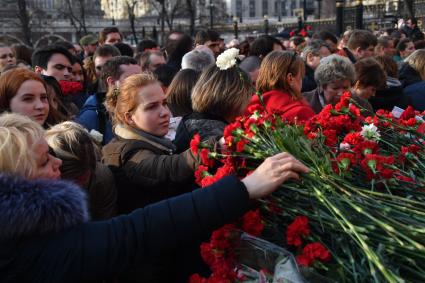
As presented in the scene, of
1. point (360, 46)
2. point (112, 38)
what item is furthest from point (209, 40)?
point (360, 46)

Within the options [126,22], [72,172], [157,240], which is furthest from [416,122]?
[126,22]

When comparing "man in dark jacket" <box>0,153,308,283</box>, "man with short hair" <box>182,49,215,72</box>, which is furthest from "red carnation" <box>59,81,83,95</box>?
"man in dark jacket" <box>0,153,308,283</box>

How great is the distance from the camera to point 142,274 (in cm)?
246

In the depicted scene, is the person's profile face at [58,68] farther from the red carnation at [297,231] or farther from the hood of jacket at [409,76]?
the red carnation at [297,231]

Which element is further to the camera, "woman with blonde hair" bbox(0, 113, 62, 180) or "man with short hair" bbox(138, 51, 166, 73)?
"man with short hair" bbox(138, 51, 166, 73)

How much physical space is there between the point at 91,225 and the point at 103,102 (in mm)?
2632

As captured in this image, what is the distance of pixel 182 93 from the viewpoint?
3.79 metres

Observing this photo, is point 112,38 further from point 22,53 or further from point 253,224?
point 253,224

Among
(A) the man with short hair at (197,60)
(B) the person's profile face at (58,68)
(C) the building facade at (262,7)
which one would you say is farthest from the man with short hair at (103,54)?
(C) the building facade at (262,7)

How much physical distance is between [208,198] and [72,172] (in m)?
0.92

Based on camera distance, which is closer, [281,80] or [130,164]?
[130,164]

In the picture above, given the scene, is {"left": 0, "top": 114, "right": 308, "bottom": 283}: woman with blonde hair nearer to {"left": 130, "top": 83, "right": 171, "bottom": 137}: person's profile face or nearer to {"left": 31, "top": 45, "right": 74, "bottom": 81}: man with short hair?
{"left": 130, "top": 83, "right": 171, "bottom": 137}: person's profile face

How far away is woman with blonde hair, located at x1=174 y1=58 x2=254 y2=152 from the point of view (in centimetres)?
261

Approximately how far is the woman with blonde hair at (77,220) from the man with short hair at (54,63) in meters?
3.23
